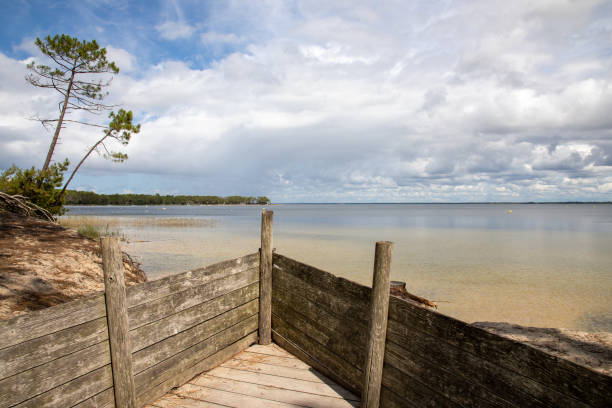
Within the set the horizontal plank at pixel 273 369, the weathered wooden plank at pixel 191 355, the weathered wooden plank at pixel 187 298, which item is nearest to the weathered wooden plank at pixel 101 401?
the weathered wooden plank at pixel 191 355

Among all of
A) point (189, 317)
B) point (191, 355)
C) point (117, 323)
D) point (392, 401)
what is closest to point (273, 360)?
point (191, 355)

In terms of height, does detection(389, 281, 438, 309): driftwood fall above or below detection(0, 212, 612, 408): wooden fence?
below

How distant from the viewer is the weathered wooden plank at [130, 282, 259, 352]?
11.0 feet

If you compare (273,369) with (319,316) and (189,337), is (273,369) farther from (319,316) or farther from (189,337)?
(189,337)

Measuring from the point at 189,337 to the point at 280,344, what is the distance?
146cm

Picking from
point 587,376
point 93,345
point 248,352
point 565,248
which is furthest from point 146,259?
point 565,248

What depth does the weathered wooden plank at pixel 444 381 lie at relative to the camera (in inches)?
98.4

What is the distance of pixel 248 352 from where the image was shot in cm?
471

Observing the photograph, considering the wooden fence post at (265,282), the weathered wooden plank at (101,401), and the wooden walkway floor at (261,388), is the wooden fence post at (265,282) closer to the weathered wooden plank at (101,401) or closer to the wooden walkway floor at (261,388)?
the wooden walkway floor at (261,388)

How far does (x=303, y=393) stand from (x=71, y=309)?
240 centimetres

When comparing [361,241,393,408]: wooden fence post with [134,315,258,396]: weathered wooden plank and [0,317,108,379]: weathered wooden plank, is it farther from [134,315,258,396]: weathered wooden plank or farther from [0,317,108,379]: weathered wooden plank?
[0,317,108,379]: weathered wooden plank

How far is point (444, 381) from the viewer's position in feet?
9.12

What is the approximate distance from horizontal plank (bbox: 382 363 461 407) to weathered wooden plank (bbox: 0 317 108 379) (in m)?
2.60

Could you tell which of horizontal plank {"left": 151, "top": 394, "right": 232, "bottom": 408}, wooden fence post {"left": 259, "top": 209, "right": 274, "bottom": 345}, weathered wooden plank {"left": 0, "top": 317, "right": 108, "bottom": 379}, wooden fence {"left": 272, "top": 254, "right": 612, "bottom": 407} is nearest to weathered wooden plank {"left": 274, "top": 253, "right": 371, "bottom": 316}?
wooden fence {"left": 272, "top": 254, "right": 612, "bottom": 407}
